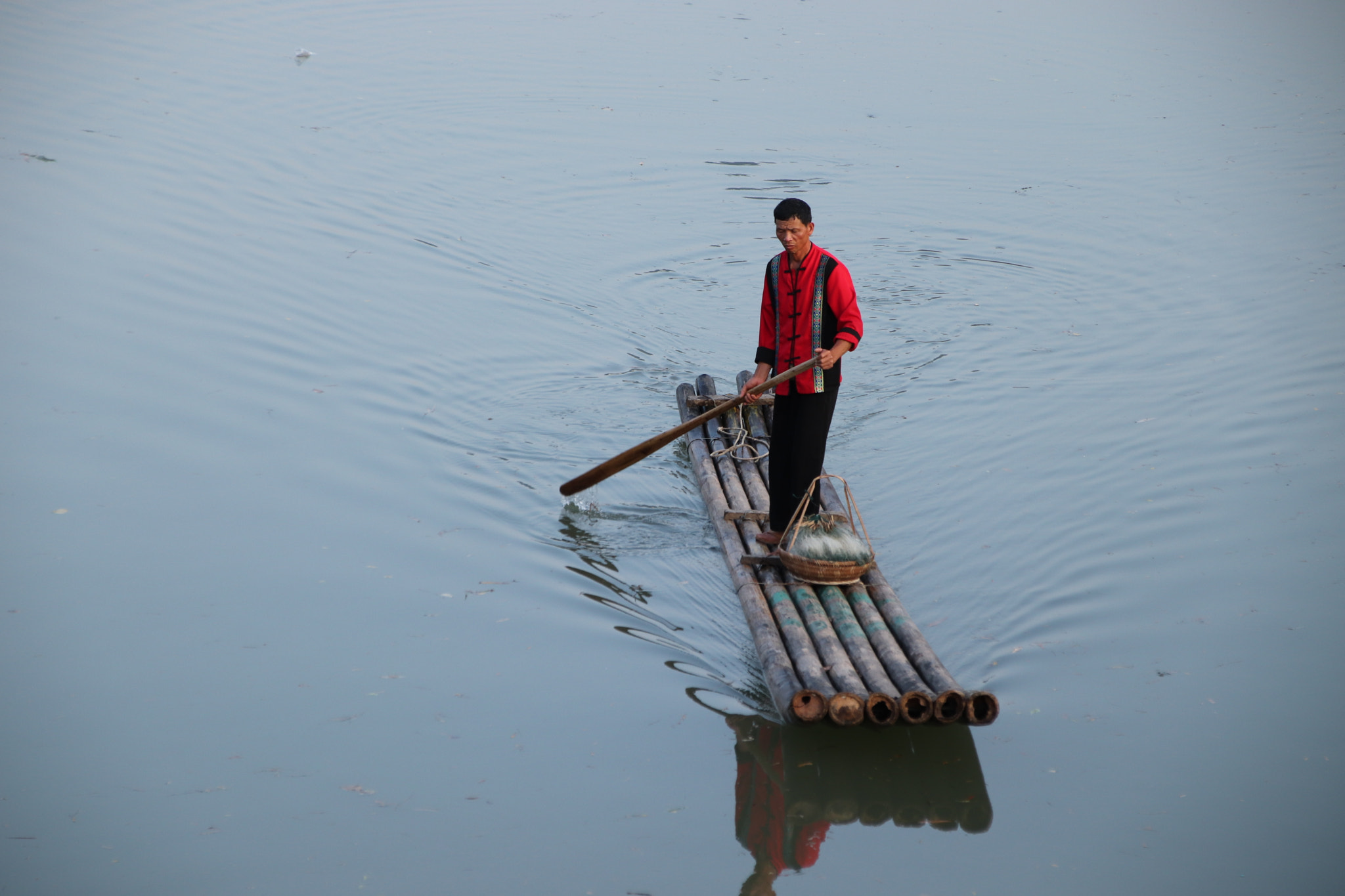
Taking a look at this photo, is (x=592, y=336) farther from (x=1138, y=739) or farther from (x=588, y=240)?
(x=1138, y=739)

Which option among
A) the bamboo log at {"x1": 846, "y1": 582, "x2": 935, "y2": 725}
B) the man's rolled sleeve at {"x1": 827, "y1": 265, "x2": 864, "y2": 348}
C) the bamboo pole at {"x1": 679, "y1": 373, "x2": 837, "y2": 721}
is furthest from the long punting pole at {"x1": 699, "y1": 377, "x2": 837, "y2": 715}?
the man's rolled sleeve at {"x1": 827, "y1": 265, "x2": 864, "y2": 348}

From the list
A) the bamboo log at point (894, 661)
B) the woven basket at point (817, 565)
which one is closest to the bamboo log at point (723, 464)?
Answer: the woven basket at point (817, 565)

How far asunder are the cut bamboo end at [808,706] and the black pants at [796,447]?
1254 mm

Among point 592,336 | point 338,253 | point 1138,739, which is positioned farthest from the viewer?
point 338,253

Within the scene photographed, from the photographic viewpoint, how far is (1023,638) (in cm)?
469

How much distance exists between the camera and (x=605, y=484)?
6.07 metres

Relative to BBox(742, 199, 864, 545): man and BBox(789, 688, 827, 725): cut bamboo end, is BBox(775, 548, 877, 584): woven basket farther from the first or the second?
BBox(789, 688, 827, 725): cut bamboo end

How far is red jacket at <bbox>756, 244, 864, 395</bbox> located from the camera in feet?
15.0

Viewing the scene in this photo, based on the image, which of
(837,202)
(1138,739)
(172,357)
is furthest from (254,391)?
(837,202)

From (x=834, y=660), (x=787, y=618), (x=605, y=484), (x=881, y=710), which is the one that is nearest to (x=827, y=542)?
(x=787, y=618)

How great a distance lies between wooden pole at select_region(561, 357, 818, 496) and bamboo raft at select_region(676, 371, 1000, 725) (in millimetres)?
511

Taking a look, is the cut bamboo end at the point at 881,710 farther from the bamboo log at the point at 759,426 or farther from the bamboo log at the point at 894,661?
the bamboo log at the point at 759,426

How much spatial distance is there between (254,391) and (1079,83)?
38.7 feet

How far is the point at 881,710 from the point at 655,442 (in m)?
1.74
